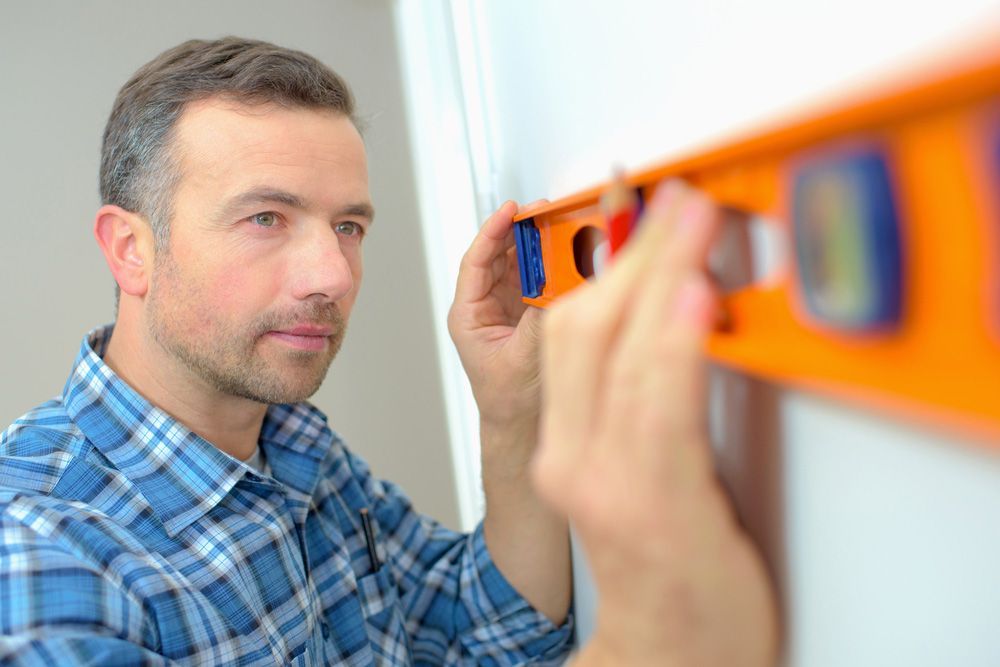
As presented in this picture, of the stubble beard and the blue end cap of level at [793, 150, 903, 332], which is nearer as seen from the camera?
the blue end cap of level at [793, 150, 903, 332]

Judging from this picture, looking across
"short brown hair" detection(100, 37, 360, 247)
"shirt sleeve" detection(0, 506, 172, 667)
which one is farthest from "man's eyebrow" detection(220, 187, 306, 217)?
"shirt sleeve" detection(0, 506, 172, 667)

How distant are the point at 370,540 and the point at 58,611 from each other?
24.1 inches

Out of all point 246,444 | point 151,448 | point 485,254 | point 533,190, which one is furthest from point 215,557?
point 533,190

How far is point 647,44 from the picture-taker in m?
0.57

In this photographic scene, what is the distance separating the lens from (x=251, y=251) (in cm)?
108

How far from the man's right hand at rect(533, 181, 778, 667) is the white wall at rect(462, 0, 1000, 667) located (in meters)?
0.05

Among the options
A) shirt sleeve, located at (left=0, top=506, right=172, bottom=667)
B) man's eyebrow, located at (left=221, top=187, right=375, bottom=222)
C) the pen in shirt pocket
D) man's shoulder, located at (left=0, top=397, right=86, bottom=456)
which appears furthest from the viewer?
the pen in shirt pocket

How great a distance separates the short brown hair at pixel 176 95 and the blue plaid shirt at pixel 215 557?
0.88 ft

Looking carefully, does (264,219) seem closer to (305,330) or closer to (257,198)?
(257,198)

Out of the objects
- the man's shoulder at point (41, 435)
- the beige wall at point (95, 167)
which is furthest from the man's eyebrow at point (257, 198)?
the beige wall at point (95, 167)

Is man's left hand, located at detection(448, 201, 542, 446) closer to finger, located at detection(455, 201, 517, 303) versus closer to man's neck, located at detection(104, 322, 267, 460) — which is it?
finger, located at detection(455, 201, 517, 303)

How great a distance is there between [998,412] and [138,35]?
7.31ft

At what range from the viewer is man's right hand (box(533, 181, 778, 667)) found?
1.27 ft

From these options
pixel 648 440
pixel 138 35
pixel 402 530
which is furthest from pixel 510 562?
pixel 138 35
